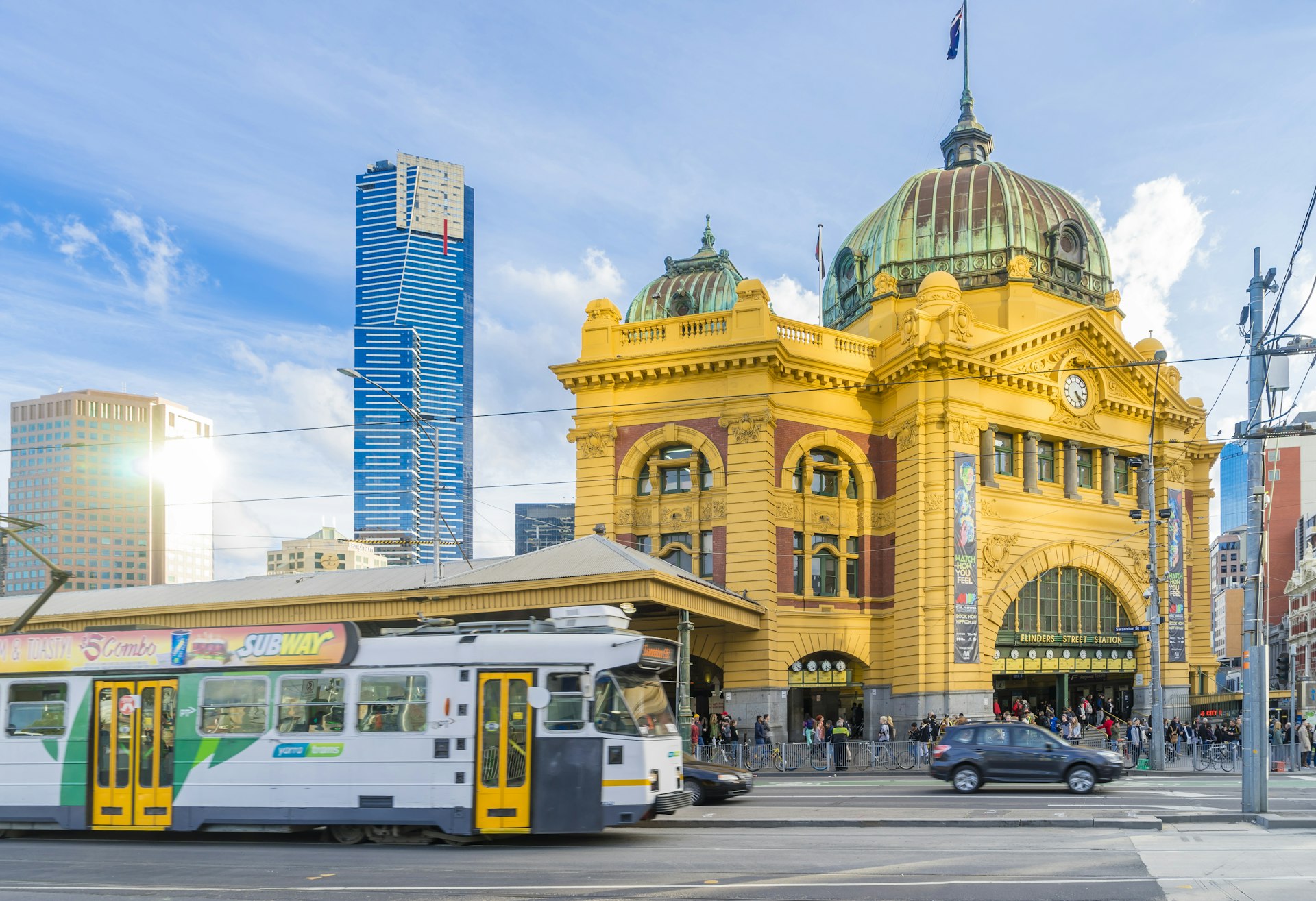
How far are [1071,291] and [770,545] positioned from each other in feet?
65.9

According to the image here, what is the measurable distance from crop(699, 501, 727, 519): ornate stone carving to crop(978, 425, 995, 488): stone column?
9638mm

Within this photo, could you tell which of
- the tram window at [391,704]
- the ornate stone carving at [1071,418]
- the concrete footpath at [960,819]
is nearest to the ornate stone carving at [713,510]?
the ornate stone carving at [1071,418]

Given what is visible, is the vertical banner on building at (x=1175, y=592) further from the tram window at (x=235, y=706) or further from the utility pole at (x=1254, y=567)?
the tram window at (x=235, y=706)

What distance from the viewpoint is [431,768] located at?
1733 centimetres

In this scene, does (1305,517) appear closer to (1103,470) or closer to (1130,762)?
(1103,470)

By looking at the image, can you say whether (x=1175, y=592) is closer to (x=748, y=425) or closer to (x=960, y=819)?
(x=748, y=425)

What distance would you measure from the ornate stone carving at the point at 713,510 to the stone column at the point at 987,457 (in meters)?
9.64

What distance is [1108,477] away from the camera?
164 feet

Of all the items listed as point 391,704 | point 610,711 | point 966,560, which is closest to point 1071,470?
point 966,560

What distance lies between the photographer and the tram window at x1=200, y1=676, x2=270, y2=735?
59.8 feet

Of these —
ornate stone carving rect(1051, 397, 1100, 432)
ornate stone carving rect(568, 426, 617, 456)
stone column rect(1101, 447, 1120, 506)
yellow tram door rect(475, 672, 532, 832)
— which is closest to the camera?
yellow tram door rect(475, 672, 532, 832)

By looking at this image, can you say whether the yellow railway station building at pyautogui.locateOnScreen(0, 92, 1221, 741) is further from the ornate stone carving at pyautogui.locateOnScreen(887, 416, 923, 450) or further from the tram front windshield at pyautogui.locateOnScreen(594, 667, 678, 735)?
the tram front windshield at pyautogui.locateOnScreen(594, 667, 678, 735)

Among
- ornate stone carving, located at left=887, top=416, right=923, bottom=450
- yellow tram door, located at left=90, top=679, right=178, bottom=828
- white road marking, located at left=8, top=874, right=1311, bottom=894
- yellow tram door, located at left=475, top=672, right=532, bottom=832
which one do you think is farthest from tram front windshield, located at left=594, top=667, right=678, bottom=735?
ornate stone carving, located at left=887, top=416, right=923, bottom=450

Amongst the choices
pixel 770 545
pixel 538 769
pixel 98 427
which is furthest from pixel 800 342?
pixel 98 427
